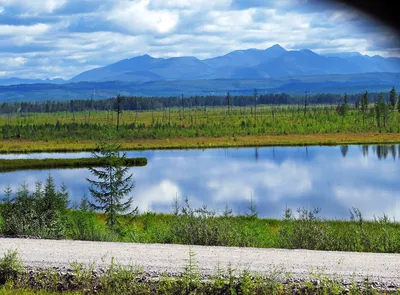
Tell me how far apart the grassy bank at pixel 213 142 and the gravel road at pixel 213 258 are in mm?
59896

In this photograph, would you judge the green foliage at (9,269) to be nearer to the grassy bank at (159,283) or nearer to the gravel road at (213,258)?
the grassy bank at (159,283)

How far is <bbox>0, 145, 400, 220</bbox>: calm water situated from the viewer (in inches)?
1308

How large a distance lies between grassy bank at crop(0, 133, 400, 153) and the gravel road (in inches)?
2358

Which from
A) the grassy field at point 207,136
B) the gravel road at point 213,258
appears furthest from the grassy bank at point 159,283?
the grassy field at point 207,136

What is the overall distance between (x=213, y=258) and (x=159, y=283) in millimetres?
1910

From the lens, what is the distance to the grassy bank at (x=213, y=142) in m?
72.7

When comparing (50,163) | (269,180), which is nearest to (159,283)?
(269,180)

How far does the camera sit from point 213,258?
32.2 ft

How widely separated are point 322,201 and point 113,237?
22881 mm

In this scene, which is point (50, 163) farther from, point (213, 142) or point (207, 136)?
point (207, 136)

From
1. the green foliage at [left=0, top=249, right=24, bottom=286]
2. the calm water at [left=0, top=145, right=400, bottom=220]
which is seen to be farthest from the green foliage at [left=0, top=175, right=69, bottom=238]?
the calm water at [left=0, top=145, right=400, bottom=220]

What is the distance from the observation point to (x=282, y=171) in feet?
159

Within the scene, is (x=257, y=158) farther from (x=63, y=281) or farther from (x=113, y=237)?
(x=63, y=281)

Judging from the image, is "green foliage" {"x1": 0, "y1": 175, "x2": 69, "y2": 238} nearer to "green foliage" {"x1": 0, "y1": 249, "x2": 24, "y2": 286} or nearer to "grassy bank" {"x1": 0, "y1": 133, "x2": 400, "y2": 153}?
"green foliage" {"x1": 0, "y1": 249, "x2": 24, "y2": 286}
